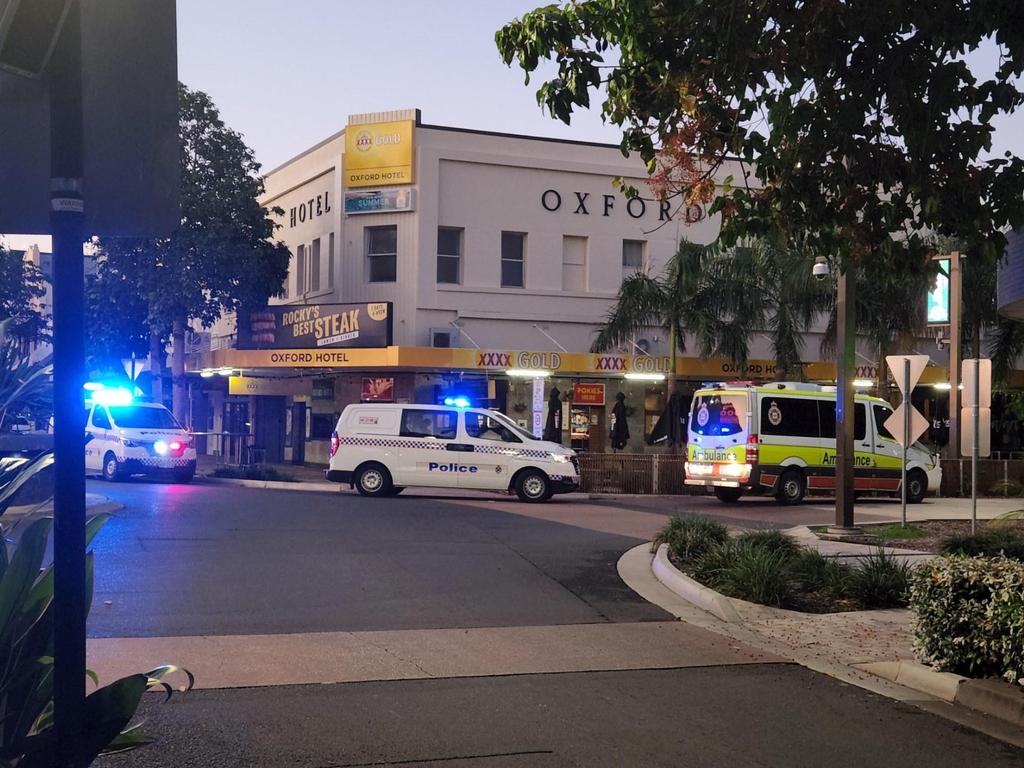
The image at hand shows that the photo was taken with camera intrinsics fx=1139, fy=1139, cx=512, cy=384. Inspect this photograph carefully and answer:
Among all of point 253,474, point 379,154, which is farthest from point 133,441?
point 379,154

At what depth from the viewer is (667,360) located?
31.8 metres

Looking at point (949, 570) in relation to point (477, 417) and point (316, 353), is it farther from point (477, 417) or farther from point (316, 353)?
point (316, 353)

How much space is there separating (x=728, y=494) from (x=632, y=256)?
11.6 metres

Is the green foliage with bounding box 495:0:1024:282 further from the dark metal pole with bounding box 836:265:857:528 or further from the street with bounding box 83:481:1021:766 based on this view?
the dark metal pole with bounding box 836:265:857:528

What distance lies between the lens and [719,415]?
24.4 m

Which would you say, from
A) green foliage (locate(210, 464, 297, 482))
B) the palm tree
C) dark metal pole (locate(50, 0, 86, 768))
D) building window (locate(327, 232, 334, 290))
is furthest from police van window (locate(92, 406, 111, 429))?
dark metal pole (locate(50, 0, 86, 768))

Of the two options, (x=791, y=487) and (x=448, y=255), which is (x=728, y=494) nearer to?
(x=791, y=487)

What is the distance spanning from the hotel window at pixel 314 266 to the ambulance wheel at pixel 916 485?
18.8 m

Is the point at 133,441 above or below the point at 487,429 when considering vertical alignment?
below

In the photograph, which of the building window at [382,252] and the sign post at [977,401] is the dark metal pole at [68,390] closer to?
the sign post at [977,401]

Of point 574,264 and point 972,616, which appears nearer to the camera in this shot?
point 972,616

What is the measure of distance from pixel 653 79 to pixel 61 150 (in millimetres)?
7293

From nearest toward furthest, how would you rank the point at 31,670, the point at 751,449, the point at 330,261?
the point at 31,670
the point at 751,449
the point at 330,261

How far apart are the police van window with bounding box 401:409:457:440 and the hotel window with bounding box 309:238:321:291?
13.6 metres
